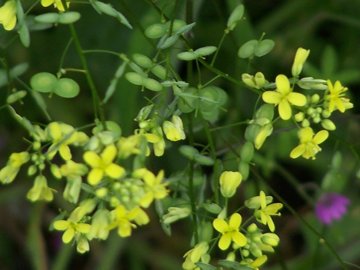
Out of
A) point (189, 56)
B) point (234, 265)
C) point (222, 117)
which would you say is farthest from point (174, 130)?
point (222, 117)

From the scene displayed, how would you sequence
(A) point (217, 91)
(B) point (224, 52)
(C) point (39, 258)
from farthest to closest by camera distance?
(B) point (224, 52), (C) point (39, 258), (A) point (217, 91)

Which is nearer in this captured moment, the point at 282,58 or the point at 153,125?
the point at 153,125

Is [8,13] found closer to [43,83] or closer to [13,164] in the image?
[43,83]

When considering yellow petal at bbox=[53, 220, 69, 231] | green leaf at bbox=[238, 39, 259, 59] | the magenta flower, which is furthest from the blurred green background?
yellow petal at bbox=[53, 220, 69, 231]

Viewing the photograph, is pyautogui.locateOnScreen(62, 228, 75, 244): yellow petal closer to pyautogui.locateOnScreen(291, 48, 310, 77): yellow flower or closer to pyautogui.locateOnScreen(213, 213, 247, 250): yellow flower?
pyautogui.locateOnScreen(213, 213, 247, 250): yellow flower

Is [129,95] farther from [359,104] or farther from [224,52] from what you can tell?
[359,104]

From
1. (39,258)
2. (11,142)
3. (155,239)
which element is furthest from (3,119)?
(155,239)
